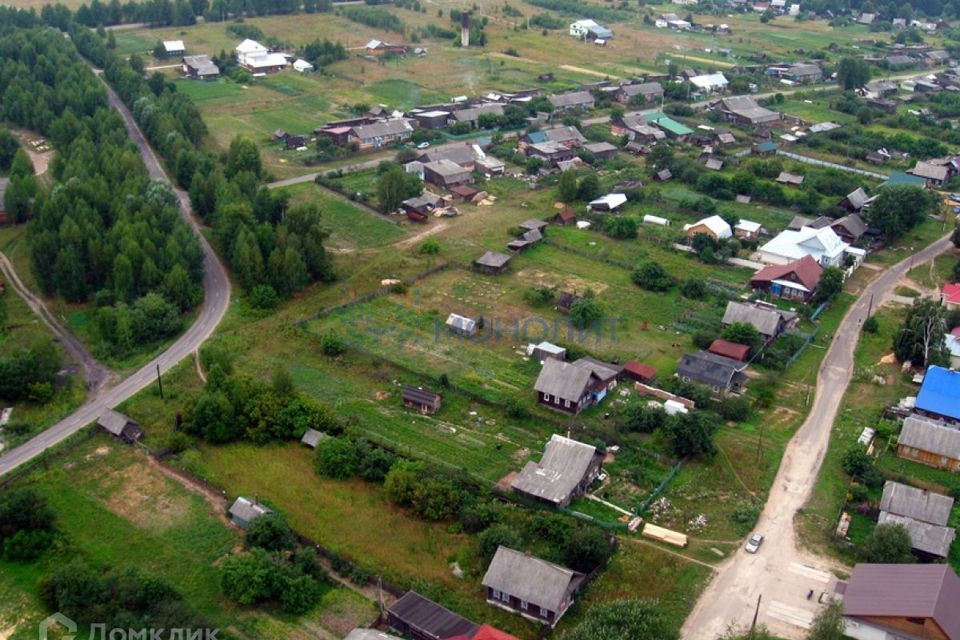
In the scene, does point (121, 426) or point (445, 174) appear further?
point (445, 174)

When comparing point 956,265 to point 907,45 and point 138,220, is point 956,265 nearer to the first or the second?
point 138,220

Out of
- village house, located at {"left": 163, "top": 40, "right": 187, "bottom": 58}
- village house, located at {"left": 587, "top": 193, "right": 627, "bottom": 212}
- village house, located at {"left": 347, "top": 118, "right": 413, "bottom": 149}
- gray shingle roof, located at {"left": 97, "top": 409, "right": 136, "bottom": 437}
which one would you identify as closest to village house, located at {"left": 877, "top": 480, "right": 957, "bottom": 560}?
gray shingle roof, located at {"left": 97, "top": 409, "right": 136, "bottom": 437}

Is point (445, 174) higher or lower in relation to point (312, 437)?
higher

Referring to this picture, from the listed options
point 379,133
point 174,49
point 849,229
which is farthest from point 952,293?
point 174,49

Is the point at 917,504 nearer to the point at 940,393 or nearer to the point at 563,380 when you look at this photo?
the point at 940,393

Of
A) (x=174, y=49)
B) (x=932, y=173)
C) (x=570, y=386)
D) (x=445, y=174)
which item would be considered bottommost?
(x=570, y=386)

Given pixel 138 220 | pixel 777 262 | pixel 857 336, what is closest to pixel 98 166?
pixel 138 220

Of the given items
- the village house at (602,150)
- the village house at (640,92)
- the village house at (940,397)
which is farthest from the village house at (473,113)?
the village house at (940,397)
